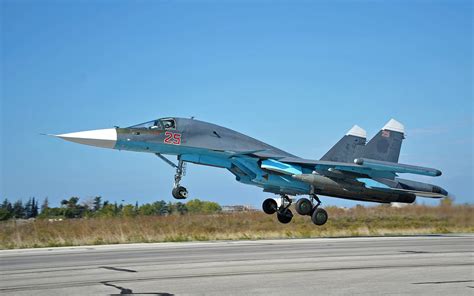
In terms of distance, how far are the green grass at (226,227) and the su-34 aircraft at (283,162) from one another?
173 cm

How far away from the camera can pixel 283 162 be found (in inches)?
902

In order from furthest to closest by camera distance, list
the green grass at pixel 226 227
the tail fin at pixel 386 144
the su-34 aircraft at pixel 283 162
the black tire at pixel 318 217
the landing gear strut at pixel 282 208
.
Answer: the tail fin at pixel 386 144
the landing gear strut at pixel 282 208
the black tire at pixel 318 217
the green grass at pixel 226 227
the su-34 aircraft at pixel 283 162

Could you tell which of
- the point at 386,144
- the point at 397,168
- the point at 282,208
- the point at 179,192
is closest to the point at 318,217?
the point at 282,208

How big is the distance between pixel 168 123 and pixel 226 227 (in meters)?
8.61

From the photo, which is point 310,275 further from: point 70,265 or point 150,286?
point 70,265

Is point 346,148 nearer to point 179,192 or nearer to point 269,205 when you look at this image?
point 269,205

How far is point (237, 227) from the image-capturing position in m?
29.3

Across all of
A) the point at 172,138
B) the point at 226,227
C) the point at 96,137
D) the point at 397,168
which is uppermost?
the point at 172,138

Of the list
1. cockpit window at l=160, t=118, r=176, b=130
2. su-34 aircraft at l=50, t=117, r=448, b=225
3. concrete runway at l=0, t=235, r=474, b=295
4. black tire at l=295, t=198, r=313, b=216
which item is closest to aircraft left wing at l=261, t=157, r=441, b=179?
su-34 aircraft at l=50, t=117, r=448, b=225

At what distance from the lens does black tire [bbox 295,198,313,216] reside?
2308cm

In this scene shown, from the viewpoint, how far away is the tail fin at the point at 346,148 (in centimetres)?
2545

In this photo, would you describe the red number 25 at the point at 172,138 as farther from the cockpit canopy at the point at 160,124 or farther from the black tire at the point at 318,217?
the black tire at the point at 318,217

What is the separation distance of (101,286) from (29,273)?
255cm

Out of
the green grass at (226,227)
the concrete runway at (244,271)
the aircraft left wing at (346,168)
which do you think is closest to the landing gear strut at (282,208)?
the green grass at (226,227)
